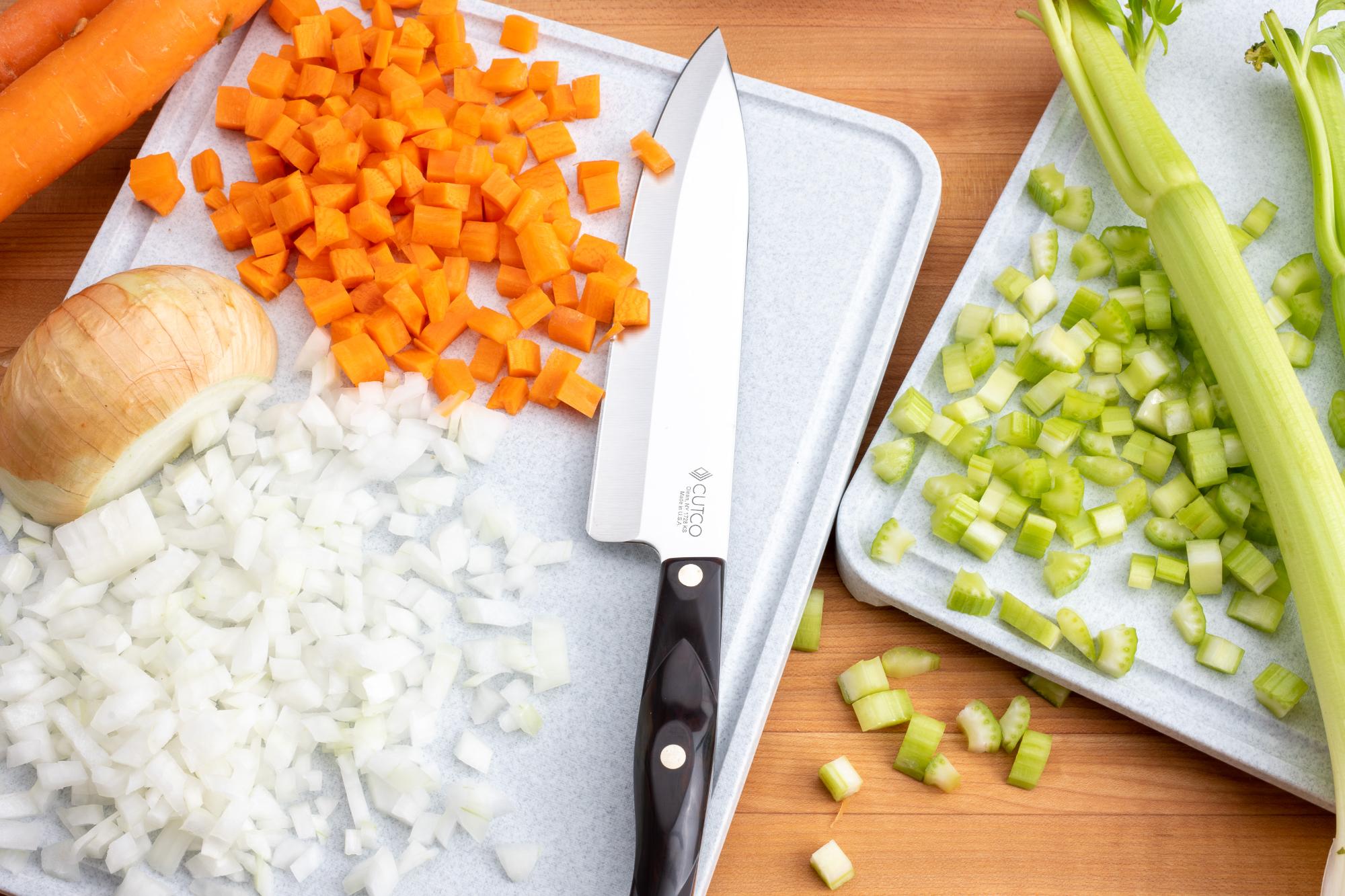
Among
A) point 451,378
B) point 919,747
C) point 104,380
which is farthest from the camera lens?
point 451,378

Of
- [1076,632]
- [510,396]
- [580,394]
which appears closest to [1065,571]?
[1076,632]

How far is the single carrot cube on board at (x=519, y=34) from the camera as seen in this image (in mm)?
1857

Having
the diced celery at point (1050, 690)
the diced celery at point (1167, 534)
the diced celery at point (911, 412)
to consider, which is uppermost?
the diced celery at point (911, 412)

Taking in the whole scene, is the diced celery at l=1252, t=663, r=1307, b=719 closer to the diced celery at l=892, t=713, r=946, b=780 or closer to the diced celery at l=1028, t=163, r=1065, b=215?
the diced celery at l=892, t=713, r=946, b=780

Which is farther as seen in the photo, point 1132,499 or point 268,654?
point 1132,499

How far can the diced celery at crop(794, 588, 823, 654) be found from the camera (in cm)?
159

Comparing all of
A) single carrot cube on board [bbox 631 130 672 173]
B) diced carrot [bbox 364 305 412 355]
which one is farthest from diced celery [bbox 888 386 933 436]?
diced carrot [bbox 364 305 412 355]

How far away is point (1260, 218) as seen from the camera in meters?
1.74

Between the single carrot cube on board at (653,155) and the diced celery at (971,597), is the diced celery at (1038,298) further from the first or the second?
the single carrot cube on board at (653,155)

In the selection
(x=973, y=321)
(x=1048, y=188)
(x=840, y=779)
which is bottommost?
(x=840, y=779)

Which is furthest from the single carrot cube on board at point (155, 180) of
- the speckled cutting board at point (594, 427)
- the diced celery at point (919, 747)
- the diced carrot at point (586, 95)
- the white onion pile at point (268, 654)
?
the diced celery at point (919, 747)

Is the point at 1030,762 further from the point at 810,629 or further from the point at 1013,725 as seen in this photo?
the point at 810,629

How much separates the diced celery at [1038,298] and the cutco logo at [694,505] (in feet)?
2.01

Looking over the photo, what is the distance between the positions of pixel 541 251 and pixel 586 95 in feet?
1.15
